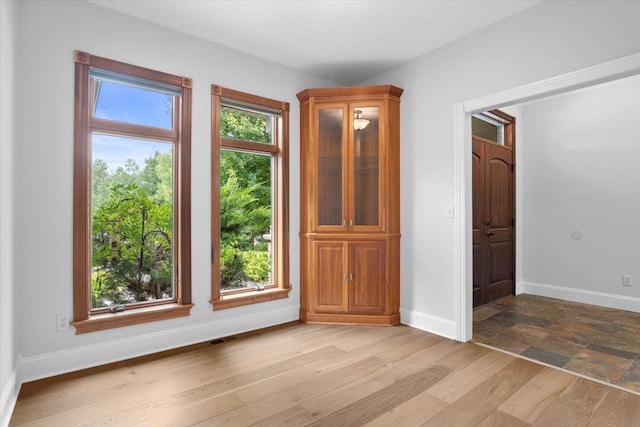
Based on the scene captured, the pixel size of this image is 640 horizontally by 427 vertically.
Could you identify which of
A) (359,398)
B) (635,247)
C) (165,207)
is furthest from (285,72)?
(635,247)

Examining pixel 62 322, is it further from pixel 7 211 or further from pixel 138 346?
pixel 7 211

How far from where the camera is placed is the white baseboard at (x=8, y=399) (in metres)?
1.77

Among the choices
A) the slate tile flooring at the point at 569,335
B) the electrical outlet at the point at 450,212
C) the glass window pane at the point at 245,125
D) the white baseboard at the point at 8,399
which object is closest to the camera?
the white baseboard at the point at 8,399

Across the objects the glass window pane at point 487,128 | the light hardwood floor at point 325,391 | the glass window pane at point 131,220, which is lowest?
the light hardwood floor at point 325,391

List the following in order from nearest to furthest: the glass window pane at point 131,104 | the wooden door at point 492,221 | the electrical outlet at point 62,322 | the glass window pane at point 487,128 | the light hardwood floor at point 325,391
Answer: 1. the light hardwood floor at point 325,391
2. the electrical outlet at point 62,322
3. the glass window pane at point 131,104
4. the wooden door at point 492,221
5. the glass window pane at point 487,128

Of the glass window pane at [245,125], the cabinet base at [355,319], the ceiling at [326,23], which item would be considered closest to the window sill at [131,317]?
the cabinet base at [355,319]

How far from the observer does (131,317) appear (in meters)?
2.65

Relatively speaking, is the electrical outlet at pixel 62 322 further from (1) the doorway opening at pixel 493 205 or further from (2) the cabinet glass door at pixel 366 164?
(1) the doorway opening at pixel 493 205

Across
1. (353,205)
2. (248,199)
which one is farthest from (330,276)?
(248,199)

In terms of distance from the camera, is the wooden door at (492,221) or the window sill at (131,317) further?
the wooden door at (492,221)

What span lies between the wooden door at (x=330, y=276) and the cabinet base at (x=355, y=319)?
0.06 metres

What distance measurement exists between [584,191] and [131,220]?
5.16 metres

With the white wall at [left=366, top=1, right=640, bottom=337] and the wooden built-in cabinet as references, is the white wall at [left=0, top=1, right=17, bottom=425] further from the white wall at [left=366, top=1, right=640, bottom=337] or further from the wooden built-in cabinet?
the white wall at [left=366, top=1, right=640, bottom=337]

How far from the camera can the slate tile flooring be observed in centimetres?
250
